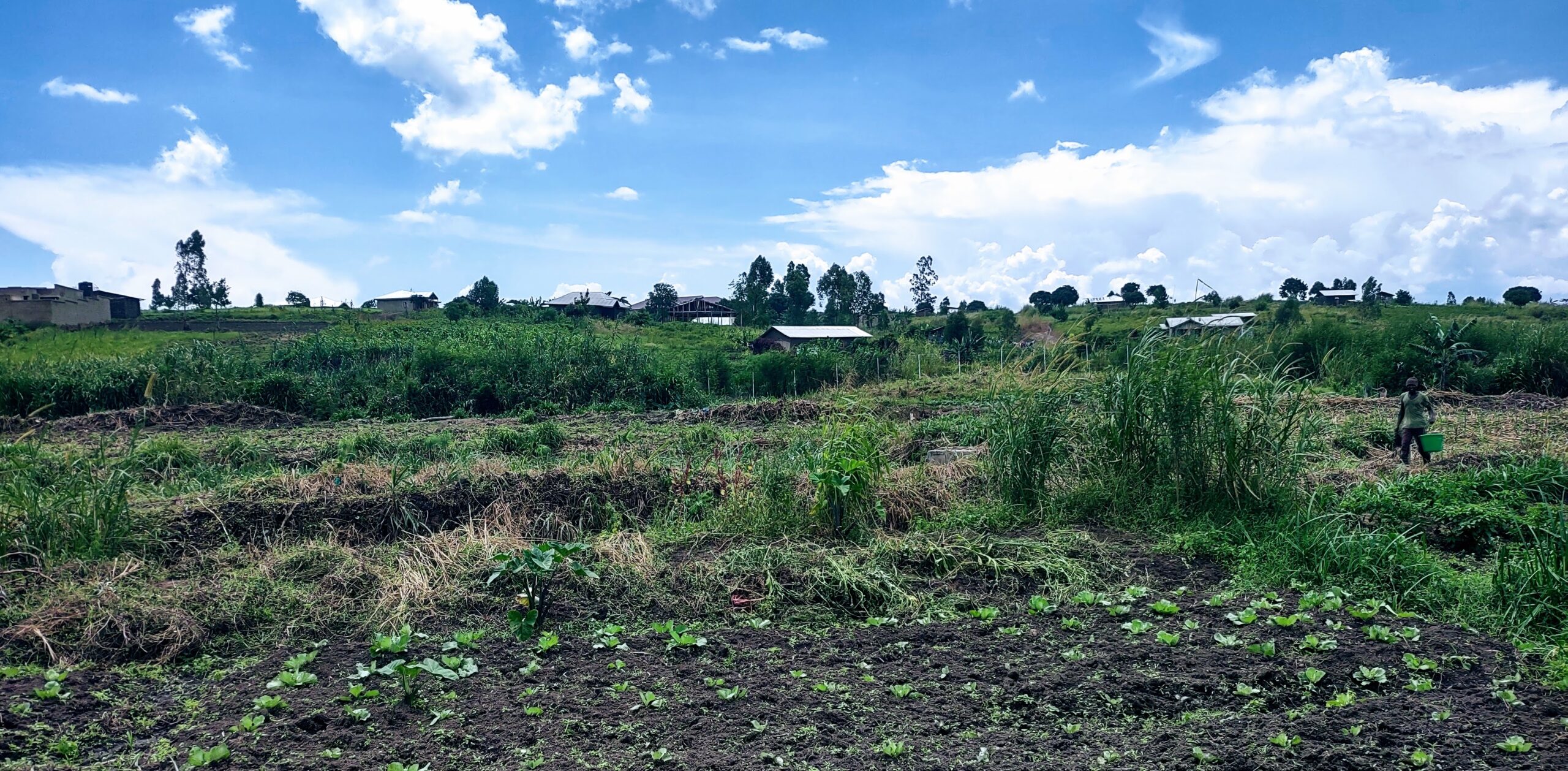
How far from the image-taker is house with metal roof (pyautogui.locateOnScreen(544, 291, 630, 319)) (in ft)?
155

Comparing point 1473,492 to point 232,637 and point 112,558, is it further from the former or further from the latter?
point 112,558

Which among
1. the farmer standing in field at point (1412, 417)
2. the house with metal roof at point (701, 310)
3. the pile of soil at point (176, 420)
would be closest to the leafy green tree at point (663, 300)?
the house with metal roof at point (701, 310)

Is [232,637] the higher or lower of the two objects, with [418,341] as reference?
lower

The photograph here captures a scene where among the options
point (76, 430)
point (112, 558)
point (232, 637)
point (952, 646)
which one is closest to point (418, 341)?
point (76, 430)

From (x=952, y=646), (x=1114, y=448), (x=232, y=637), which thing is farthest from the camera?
(x=1114, y=448)

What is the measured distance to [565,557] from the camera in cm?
494

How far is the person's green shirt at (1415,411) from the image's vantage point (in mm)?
8742

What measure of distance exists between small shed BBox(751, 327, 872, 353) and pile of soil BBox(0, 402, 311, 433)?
1933cm

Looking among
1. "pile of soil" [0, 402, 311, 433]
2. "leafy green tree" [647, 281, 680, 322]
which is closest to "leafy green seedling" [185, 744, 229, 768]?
"pile of soil" [0, 402, 311, 433]

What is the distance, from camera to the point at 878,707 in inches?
Result: 140

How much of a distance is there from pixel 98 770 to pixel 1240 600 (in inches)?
199

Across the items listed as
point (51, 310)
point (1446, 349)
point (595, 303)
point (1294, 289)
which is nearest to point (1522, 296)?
point (1294, 289)

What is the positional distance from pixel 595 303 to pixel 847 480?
50052 mm

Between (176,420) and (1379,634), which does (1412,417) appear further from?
(176,420)
